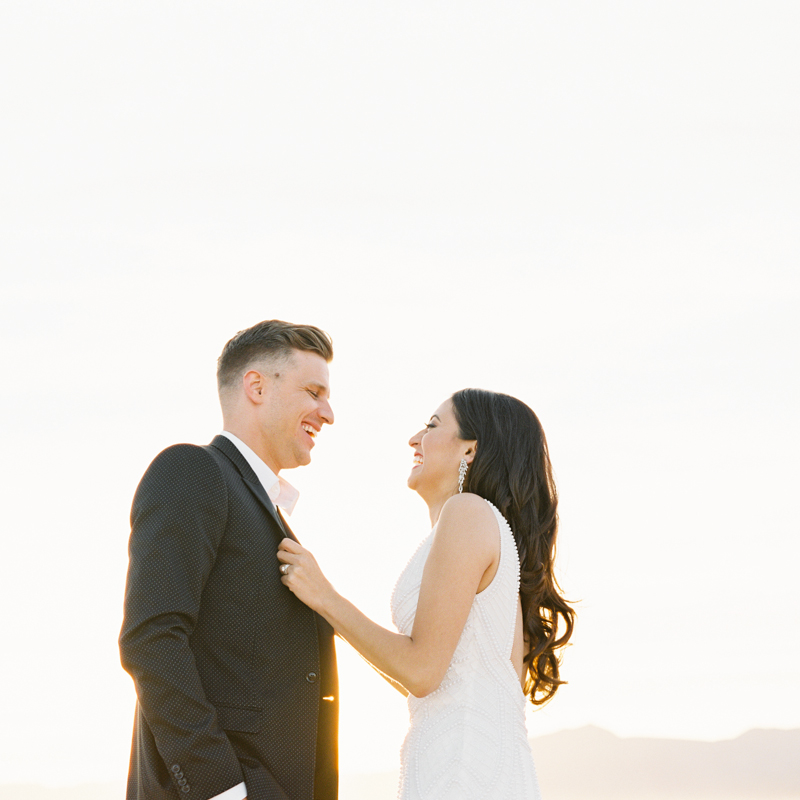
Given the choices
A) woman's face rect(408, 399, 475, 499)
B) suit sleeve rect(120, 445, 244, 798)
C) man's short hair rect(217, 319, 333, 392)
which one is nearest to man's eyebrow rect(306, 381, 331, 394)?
man's short hair rect(217, 319, 333, 392)

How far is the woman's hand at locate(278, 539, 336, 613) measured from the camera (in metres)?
3.10

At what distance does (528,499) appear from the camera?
384 cm

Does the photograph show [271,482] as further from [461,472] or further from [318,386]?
[461,472]

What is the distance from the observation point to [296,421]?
3.60 m

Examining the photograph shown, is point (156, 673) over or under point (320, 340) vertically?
under

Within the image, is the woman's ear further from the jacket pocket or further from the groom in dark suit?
the jacket pocket

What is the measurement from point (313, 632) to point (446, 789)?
814 mm

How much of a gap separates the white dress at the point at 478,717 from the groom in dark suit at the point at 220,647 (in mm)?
444

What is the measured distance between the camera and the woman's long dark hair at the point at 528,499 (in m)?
3.81

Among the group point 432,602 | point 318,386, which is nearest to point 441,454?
point 318,386

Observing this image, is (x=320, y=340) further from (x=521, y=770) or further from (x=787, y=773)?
(x=787, y=773)

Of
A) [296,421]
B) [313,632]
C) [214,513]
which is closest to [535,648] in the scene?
[313,632]

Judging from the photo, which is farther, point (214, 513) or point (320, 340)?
point (320, 340)

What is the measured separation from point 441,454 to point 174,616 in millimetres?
1611
